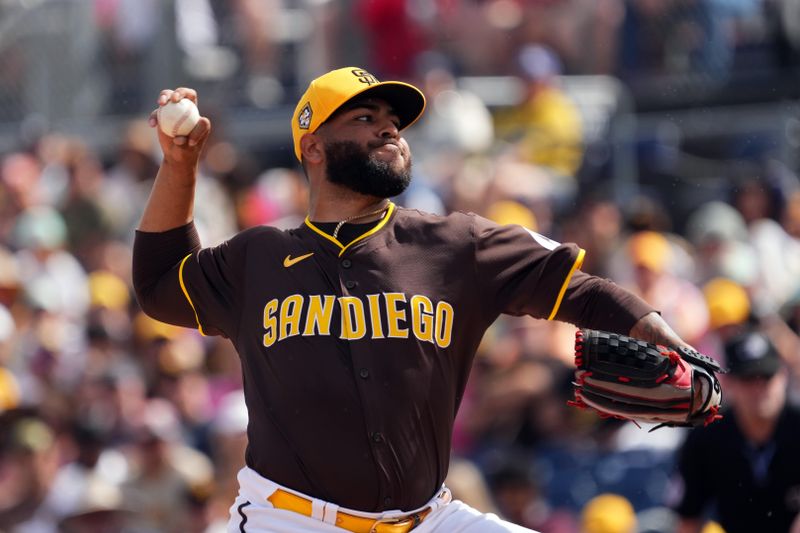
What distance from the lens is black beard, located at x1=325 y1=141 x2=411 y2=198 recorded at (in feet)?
16.5

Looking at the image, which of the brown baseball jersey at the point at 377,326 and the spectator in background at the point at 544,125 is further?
the spectator in background at the point at 544,125

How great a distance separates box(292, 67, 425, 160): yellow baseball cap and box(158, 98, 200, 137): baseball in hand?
36 centimetres

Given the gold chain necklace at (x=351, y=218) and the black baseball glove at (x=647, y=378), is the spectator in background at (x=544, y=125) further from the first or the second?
the black baseball glove at (x=647, y=378)

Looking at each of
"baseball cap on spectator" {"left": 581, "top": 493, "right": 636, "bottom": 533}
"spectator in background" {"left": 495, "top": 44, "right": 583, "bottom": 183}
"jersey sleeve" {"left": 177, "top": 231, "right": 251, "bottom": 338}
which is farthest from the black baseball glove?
"spectator in background" {"left": 495, "top": 44, "right": 583, "bottom": 183}

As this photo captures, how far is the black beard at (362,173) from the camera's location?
16.5ft

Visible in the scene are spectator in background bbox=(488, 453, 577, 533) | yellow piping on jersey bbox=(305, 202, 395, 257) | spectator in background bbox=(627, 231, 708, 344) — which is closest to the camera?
yellow piping on jersey bbox=(305, 202, 395, 257)

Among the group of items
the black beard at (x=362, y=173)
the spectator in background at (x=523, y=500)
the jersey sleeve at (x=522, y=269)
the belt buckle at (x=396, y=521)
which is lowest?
the spectator in background at (x=523, y=500)

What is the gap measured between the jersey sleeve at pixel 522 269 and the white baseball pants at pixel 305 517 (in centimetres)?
69

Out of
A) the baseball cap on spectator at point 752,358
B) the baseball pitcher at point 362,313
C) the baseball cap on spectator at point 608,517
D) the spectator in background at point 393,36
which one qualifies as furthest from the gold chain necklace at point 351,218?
the spectator in background at point 393,36

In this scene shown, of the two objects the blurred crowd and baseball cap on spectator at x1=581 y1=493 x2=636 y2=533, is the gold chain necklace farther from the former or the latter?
baseball cap on spectator at x1=581 y1=493 x2=636 y2=533

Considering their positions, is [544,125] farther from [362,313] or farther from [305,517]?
[305,517]

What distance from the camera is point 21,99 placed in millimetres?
13812

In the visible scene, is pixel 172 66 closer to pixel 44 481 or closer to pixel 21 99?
pixel 21 99

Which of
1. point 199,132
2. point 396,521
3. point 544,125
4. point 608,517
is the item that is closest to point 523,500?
point 608,517
